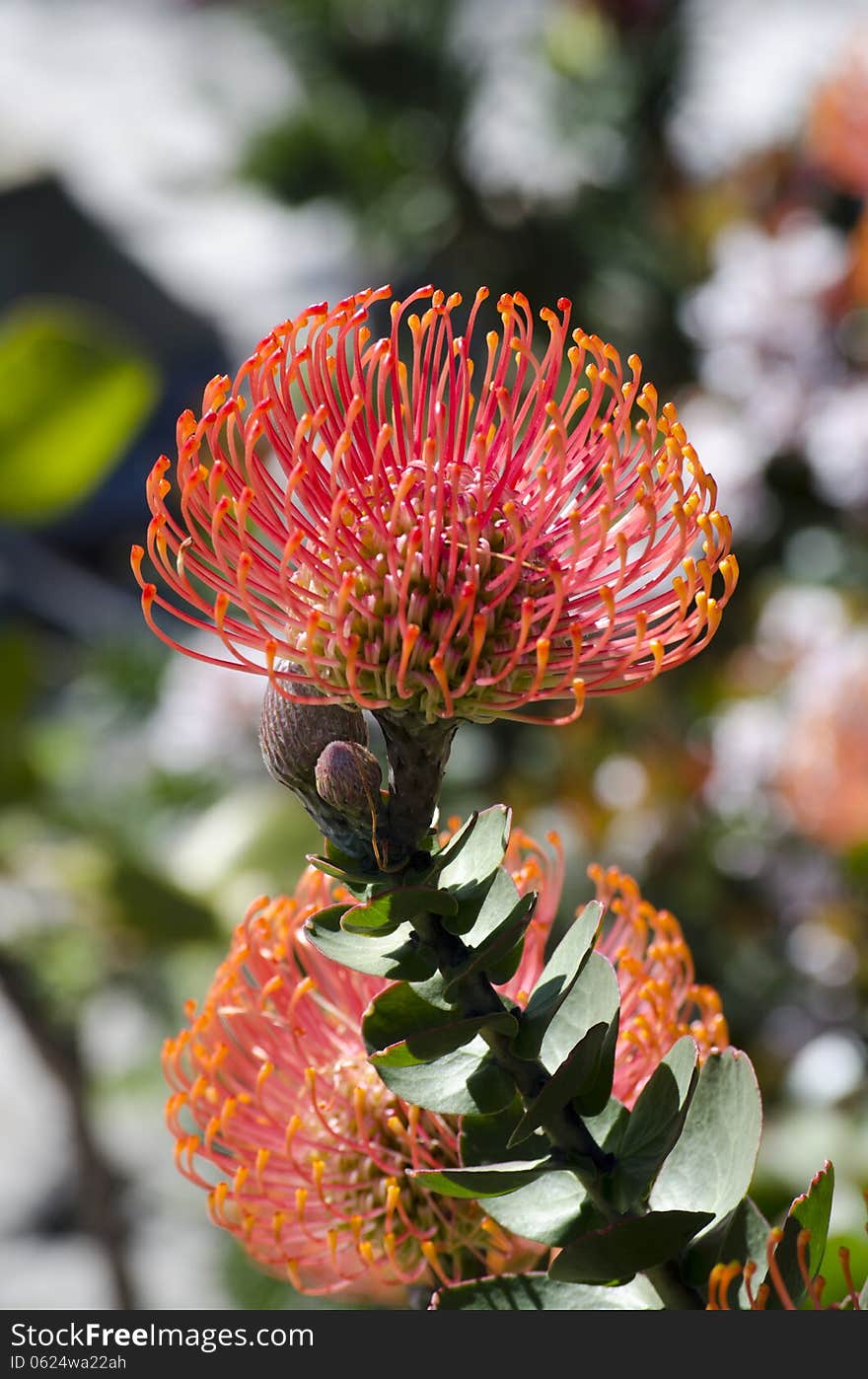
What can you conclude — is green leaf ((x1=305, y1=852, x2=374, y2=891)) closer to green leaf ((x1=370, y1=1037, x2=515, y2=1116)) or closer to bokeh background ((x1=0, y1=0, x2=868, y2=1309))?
green leaf ((x1=370, y1=1037, x2=515, y2=1116))

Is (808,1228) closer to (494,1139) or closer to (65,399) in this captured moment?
(494,1139)

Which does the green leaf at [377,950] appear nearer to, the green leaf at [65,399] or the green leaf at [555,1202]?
the green leaf at [555,1202]

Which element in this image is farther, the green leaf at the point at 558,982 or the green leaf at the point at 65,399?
the green leaf at the point at 65,399

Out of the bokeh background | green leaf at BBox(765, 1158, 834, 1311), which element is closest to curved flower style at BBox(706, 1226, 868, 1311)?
green leaf at BBox(765, 1158, 834, 1311)

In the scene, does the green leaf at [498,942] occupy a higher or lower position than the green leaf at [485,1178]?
higher

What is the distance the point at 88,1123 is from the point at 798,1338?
1.65 ft

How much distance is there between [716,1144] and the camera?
0.18 meters

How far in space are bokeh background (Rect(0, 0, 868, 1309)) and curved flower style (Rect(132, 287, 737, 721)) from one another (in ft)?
1.31

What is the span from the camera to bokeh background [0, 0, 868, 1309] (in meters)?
0.66

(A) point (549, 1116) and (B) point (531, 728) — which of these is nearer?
(A) point (549, 1116)

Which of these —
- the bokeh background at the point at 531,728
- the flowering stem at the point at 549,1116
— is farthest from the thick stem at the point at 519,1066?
the bokeh background at the point at 531,728

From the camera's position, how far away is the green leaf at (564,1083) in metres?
0.17

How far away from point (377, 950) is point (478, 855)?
0.02 metres

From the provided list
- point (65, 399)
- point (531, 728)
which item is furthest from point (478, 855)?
point (531, 728)
